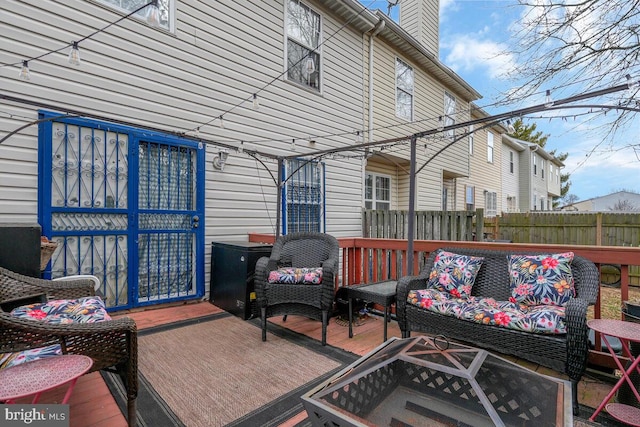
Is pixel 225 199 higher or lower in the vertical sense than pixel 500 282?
higher

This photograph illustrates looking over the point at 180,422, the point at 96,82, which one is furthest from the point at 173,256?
the point at 180,422

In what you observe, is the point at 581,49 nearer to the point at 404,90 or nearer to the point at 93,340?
the point at 404,90

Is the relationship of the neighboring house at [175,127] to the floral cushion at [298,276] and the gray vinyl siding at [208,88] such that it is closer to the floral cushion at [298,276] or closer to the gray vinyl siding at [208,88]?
the gray vinyl siding at [208,88]

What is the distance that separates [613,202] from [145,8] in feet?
123

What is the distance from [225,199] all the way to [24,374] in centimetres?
360

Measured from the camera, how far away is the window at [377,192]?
8156 millimetres

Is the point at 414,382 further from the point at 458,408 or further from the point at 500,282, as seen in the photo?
the point at 500,282

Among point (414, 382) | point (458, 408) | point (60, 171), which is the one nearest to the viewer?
point (458, 408)

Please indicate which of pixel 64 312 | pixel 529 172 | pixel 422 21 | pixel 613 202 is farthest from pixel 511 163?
pixel 613 202

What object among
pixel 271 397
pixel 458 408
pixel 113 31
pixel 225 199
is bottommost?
pixel 271 397

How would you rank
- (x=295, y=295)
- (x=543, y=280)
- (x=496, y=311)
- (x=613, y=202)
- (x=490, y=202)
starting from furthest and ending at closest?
(x=613, y=202) → (x=490, y=202) → (x=295, y=295) → (x=543, y=280) → (x=496, y=311)

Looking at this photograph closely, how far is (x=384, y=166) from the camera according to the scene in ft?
28.1

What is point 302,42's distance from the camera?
19.4 ft

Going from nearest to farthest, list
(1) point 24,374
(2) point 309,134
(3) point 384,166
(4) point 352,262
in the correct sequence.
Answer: (1) point 24,374 < (4) point 352,262 < (2) point 309,134 < (3) point 384,166
